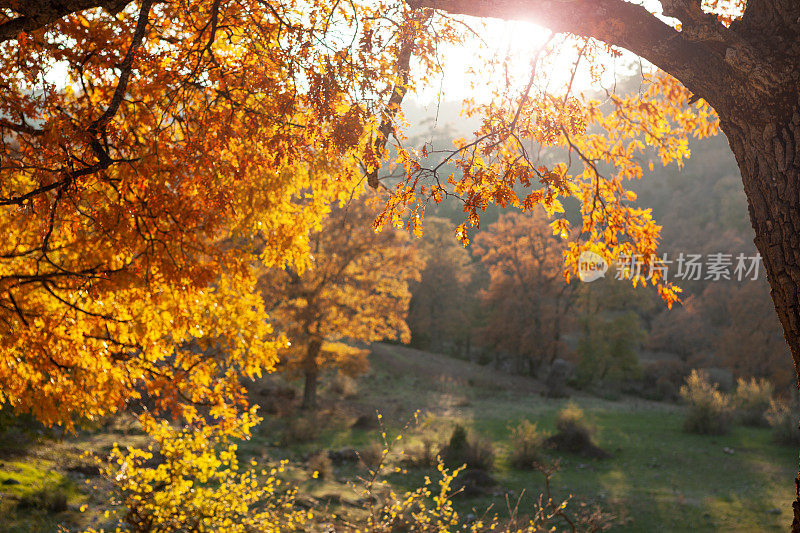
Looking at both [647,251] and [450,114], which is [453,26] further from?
[450,114]

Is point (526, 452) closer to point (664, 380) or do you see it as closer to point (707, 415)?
point (707, 415)

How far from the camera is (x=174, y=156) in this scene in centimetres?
407

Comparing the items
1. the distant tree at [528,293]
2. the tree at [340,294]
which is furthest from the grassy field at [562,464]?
the distant tree at [528,293]

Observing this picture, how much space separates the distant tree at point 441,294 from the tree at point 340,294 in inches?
621

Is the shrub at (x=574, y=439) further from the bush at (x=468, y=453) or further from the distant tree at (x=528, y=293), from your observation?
the distant tree at (x=528, y=293)

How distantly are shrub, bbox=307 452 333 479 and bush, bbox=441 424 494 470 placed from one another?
249cm

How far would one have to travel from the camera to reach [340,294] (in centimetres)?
1748

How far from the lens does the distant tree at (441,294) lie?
112 ft

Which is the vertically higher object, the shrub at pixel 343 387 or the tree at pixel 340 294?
the tree at pixel 340 294

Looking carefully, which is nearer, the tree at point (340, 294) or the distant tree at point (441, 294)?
the tree at point (340, 294)

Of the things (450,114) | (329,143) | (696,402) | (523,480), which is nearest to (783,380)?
(696,402)

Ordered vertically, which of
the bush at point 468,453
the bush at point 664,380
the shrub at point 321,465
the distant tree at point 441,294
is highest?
the distant tree at point 441,294

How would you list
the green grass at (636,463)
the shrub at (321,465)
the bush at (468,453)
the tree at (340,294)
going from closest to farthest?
1. the green grass at (636,463)
2. the shrub at (321,465)
3. the bush at (468,453)
4. the tree at (340,294)

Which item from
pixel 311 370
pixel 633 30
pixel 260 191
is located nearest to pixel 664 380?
pixel 311 370
